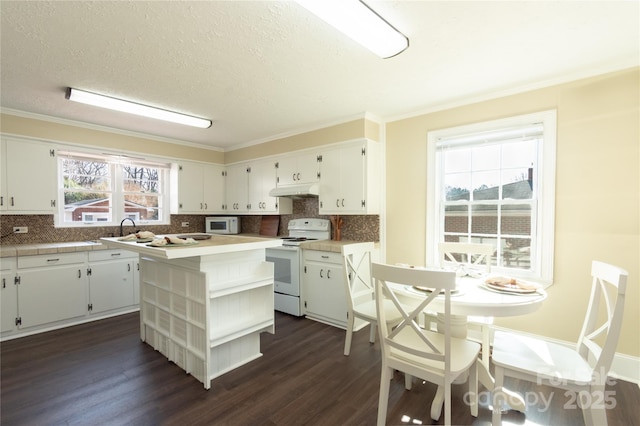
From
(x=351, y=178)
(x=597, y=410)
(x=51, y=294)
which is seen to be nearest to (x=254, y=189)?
(x=351, y=178)

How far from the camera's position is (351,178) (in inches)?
140

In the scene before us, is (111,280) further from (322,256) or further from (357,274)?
(357,274)

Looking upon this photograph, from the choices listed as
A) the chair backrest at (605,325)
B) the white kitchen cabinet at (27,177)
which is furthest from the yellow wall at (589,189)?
the white kitchen cabinet at (27,177)

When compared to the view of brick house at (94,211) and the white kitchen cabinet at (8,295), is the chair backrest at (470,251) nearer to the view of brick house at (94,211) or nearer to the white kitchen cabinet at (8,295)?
the view of brick house at (94,211)

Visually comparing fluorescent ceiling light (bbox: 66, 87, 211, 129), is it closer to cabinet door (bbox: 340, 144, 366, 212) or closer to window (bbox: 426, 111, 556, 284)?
cabinet door (bbox: 340, 144, 366, 212)

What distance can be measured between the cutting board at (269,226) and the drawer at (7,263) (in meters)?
2.93

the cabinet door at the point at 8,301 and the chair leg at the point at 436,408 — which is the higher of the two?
the cabinet door at the point at 8,301

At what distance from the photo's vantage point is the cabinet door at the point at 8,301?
2.98 m

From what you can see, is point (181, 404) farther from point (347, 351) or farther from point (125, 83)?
point (125, 83)

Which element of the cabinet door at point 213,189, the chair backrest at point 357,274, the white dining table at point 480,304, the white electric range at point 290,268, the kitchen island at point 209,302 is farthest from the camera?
the cabinet door at point 213,189

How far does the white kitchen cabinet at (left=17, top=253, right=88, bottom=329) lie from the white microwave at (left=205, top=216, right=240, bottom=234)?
74.2 inches

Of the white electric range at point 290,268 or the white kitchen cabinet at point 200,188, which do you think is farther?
the white kitchen cabinet at point 200,188

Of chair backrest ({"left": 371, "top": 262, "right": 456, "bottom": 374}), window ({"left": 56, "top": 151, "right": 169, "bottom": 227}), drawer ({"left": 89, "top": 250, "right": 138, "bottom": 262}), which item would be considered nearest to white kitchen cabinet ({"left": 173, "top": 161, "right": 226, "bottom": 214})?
window ({"left": 56, "top": 151, "right": 169, "bottom": 227})

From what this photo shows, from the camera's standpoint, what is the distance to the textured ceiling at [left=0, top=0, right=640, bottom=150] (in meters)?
1.68
